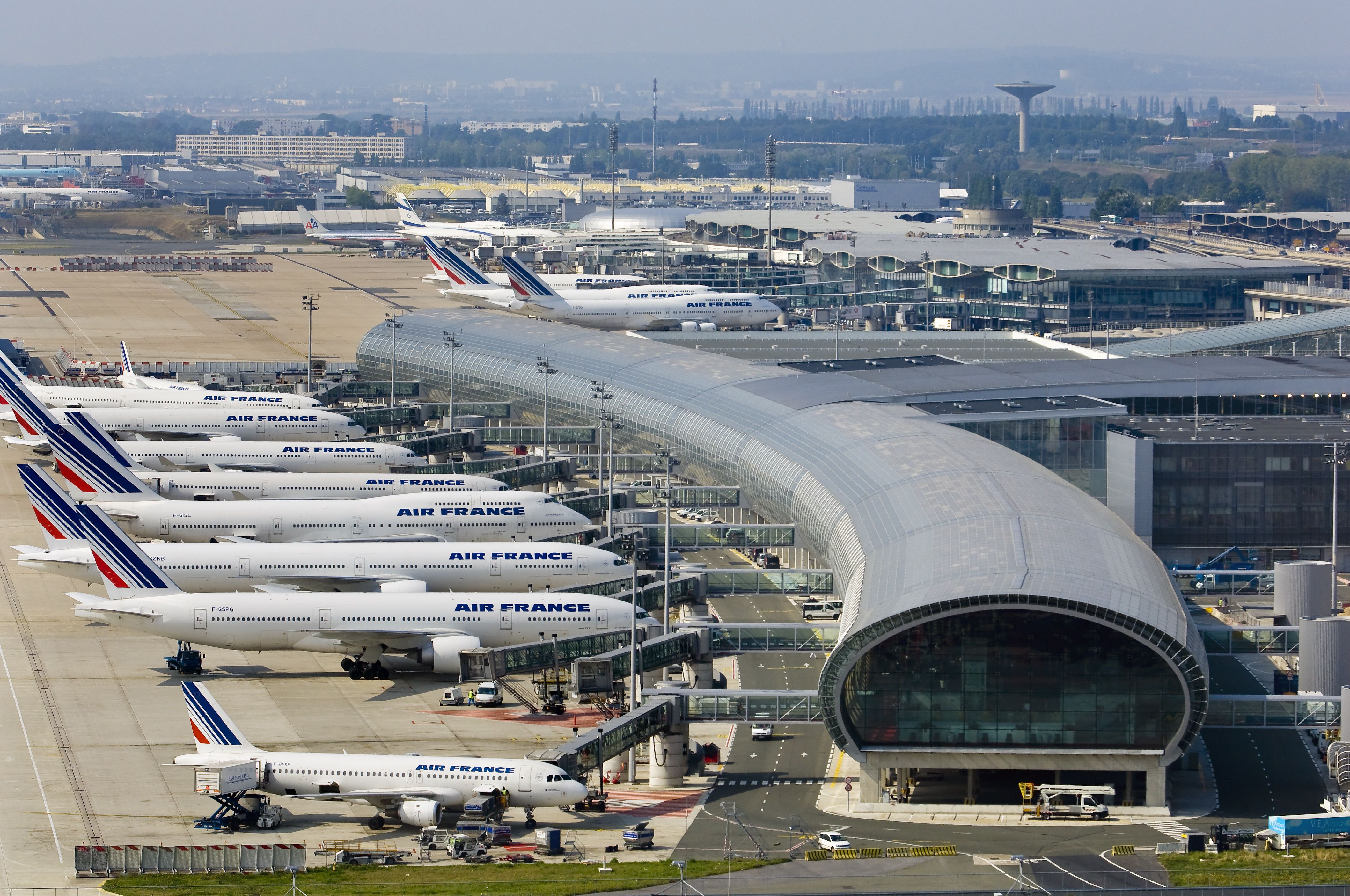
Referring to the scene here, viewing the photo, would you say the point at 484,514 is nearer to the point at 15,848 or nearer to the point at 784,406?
the point at 784,406

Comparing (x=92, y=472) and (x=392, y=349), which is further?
(x=392, y=349)

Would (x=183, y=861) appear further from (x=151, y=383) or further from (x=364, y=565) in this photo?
(x=151, y=383)

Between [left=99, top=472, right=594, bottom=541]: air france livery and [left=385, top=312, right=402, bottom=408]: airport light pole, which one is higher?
[left=385, top=312, right=402, bottom=408]: airport light pole

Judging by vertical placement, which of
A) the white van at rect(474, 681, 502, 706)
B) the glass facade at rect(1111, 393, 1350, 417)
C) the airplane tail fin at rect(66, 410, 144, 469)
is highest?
the airplane tail fin at rect(66, 410, 144, 469)

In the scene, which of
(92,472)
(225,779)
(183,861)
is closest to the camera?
(183,861)

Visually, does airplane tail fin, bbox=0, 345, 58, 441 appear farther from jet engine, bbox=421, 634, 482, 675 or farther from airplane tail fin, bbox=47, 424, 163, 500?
jet engine, bbox=421, 634, 482, 675

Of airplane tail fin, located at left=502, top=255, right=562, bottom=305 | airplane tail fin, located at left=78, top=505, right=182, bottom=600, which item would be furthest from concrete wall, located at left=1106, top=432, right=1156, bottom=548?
airplane tail fin, located at left=502, top=255, right=562, bottom=305

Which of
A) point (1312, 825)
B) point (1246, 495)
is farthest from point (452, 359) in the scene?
point (1312, 825)
